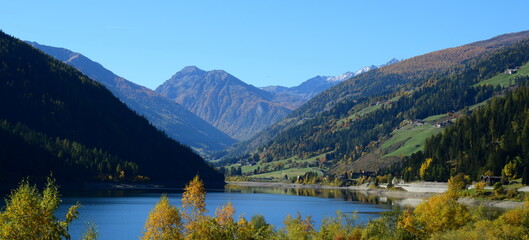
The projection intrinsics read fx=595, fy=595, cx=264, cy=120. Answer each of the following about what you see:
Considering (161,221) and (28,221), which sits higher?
(28,221)

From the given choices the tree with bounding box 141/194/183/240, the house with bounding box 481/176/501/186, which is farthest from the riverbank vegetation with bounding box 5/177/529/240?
the house with bounding box 481/176/501/186

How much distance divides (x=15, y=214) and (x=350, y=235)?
52295 millimetres

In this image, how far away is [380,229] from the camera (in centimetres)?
8319

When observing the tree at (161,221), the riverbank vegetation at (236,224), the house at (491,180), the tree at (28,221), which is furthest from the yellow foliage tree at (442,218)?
the house at (491,180)

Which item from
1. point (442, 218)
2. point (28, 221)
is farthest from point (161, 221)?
point (442, 218)

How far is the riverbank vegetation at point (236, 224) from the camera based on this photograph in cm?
4569

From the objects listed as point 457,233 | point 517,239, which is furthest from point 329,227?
point 517,239

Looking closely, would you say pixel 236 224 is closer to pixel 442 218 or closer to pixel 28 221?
pixel 28 221

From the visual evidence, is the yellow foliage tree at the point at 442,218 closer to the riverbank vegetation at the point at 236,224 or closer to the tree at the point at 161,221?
the riverbank vegetation at the point at 236,224

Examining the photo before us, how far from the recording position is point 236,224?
63.8 meters

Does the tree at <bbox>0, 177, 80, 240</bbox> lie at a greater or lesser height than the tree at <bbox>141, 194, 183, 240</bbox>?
greater

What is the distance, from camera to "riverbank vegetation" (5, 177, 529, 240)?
45.7 meters

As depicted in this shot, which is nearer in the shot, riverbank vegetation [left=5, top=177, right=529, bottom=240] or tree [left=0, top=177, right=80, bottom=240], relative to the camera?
tree [left=0, top=177, right=80, bottom=240]

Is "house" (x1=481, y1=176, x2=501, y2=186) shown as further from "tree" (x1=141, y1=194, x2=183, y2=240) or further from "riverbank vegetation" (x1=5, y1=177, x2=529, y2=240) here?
"tree" (x1=141, y1=194, x2=183, y2=240)
